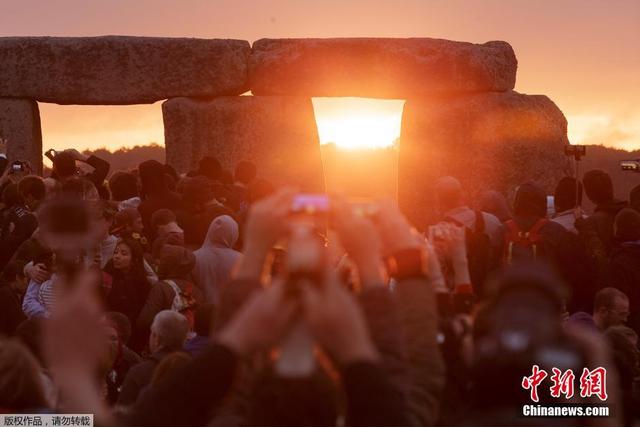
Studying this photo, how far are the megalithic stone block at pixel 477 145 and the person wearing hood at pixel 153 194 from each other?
17.9 feet

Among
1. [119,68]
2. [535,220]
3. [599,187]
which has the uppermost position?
[119,68]

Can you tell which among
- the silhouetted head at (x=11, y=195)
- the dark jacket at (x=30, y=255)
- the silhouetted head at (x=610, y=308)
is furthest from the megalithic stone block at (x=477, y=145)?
the silhouetted head at (x=610, y=308)

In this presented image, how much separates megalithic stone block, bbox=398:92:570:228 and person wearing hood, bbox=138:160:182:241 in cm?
547

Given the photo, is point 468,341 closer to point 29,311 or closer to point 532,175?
point 29,311

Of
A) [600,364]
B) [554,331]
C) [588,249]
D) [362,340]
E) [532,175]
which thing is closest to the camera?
[554,331]

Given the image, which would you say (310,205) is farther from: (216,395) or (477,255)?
(477,255)

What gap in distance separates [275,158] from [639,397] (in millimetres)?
9282

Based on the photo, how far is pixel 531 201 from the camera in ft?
17.4

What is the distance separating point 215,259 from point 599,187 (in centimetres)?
238

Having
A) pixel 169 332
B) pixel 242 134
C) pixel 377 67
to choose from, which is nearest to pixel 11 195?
pixel 169 332

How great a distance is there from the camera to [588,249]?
6.39m

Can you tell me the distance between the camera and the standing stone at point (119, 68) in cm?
1279

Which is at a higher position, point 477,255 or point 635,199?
point 635,199

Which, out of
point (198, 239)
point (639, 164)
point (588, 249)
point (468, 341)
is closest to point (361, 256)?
point (468, 341)
